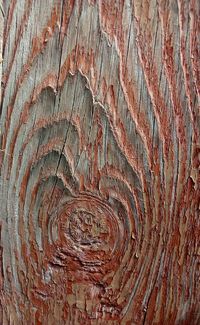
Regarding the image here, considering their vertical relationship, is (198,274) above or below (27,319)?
above

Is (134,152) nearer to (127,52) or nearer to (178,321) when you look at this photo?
(127,52)

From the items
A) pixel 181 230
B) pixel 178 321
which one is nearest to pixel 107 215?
pixel 181 230

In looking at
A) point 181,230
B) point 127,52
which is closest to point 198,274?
point 181,230

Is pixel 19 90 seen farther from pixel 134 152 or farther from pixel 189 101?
pixel 189 101

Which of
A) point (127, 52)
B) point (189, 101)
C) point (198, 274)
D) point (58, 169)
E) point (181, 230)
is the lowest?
point (198, 274)

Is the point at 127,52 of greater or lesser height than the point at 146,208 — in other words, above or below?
above

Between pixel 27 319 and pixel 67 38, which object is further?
pixel 27 319
